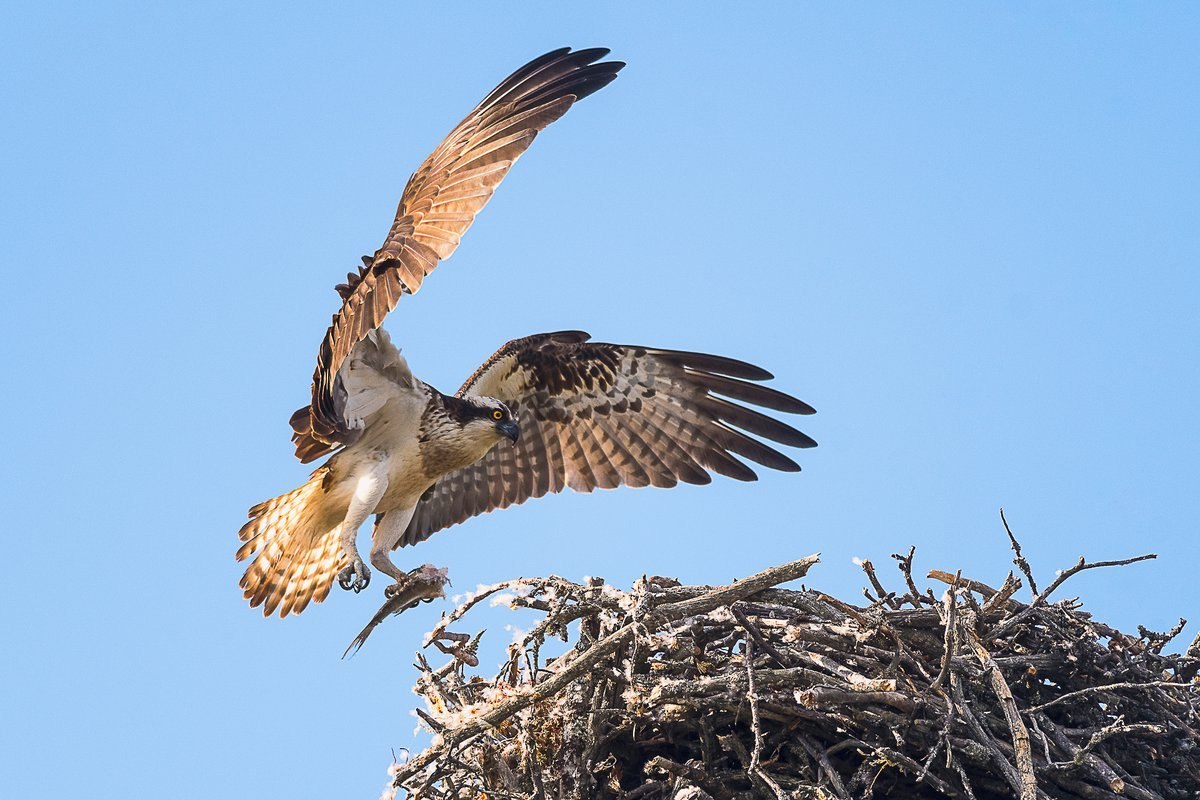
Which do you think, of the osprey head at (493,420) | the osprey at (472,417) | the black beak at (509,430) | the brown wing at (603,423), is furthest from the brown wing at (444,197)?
the brown wing at (603,423)

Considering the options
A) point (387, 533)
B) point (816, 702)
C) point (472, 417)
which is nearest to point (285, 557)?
point (387, 533)

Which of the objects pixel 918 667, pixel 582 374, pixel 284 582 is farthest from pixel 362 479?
pixel 918 667

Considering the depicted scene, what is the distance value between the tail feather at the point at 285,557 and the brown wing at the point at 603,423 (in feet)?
2.12

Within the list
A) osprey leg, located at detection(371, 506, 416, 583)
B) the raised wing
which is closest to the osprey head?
the raised wing

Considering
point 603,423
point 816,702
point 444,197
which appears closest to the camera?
point 816,702

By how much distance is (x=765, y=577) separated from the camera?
199 inches

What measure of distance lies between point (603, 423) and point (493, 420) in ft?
3.00

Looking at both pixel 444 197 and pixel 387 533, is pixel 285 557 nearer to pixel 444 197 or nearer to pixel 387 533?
pixel 387 533

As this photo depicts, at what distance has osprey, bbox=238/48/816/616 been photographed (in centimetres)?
607

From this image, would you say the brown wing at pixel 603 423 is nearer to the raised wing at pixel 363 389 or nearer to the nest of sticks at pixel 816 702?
the raised wing at pixel 363 389

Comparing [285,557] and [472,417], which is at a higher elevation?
[472,417]

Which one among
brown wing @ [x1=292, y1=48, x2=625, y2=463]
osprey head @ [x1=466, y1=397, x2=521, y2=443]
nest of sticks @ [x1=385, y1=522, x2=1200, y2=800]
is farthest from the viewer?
osprey head @ [x1=466, y1=397, x2=521, y2=443]

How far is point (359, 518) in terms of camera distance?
259 inches

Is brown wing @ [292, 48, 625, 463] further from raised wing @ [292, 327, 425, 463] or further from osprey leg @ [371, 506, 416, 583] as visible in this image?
osprey leg @ [371, 506, 416, 583]
